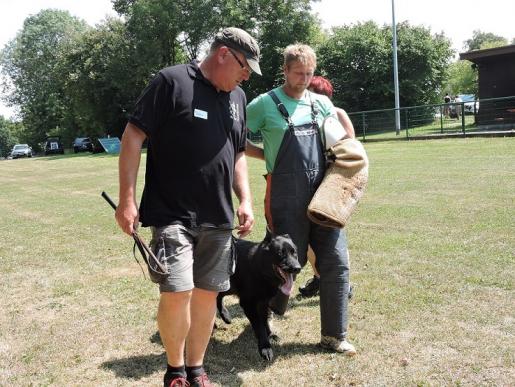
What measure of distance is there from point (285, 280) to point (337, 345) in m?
0.55

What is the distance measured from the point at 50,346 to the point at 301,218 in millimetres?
2060

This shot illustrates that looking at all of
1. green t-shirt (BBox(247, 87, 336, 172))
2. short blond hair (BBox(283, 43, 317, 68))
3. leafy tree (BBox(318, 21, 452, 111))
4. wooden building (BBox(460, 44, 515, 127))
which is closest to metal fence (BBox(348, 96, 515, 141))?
wooden building (BBox(460, 44, 515, 127))

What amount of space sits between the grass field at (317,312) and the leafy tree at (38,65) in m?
58.2

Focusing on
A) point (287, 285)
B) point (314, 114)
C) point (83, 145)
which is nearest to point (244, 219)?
point (287, 285)

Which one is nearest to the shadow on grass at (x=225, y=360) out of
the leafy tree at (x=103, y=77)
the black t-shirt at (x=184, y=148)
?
the black t-shirt at (x=184, y=148)

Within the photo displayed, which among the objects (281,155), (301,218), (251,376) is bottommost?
(251,376)

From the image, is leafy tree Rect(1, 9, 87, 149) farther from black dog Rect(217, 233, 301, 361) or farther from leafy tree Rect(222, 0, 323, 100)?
black dog Rect(217, 233, 301, 361)

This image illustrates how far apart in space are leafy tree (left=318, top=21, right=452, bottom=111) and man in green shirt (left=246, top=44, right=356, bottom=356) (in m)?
30.5

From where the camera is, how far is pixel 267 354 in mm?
3564

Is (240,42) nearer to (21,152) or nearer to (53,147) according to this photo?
(53,147)

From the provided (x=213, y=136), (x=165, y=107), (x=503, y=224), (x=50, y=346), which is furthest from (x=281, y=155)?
(x=503, y=224)

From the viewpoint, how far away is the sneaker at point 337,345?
11.6 feet

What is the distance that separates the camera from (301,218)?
3.67m

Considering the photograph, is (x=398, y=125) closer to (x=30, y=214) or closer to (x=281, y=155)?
(x=30, y=214)
